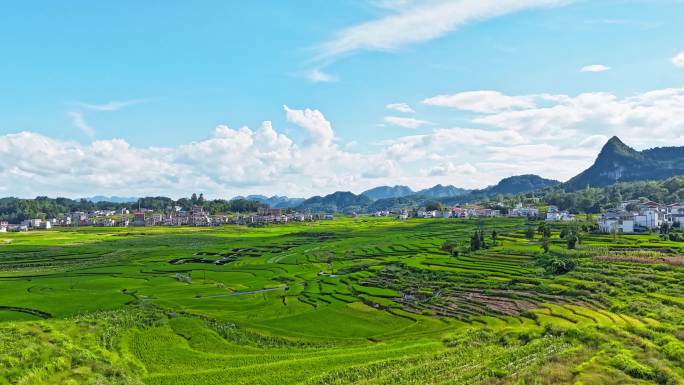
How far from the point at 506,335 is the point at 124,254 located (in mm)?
73837

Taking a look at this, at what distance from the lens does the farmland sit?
2506 cm

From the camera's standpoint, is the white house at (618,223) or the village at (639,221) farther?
the village at (639,221)

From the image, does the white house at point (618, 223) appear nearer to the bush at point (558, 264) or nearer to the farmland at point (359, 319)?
the farmland at point (359, 319)

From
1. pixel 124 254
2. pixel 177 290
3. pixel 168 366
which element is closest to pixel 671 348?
pixel 168 366

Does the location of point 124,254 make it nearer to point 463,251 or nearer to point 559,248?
point 463,251

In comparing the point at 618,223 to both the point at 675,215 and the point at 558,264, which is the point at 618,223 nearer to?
the point at 675,215

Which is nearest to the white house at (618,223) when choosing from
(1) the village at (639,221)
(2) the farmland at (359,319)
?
(1) the village at (639,221)

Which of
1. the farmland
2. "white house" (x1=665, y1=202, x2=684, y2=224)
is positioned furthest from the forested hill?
the farmland

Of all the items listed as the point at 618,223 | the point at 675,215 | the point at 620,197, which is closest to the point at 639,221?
the point at 675,215

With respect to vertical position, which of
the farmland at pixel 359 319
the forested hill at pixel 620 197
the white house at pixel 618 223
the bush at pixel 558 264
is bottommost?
the farmland at pixel 359 319

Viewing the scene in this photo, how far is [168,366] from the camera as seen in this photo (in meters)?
28.0

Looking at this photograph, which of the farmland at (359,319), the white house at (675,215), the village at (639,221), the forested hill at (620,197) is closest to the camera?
the farmland at (359,319)

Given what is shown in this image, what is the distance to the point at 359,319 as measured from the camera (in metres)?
38.5

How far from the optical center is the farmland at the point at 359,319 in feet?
82.2
